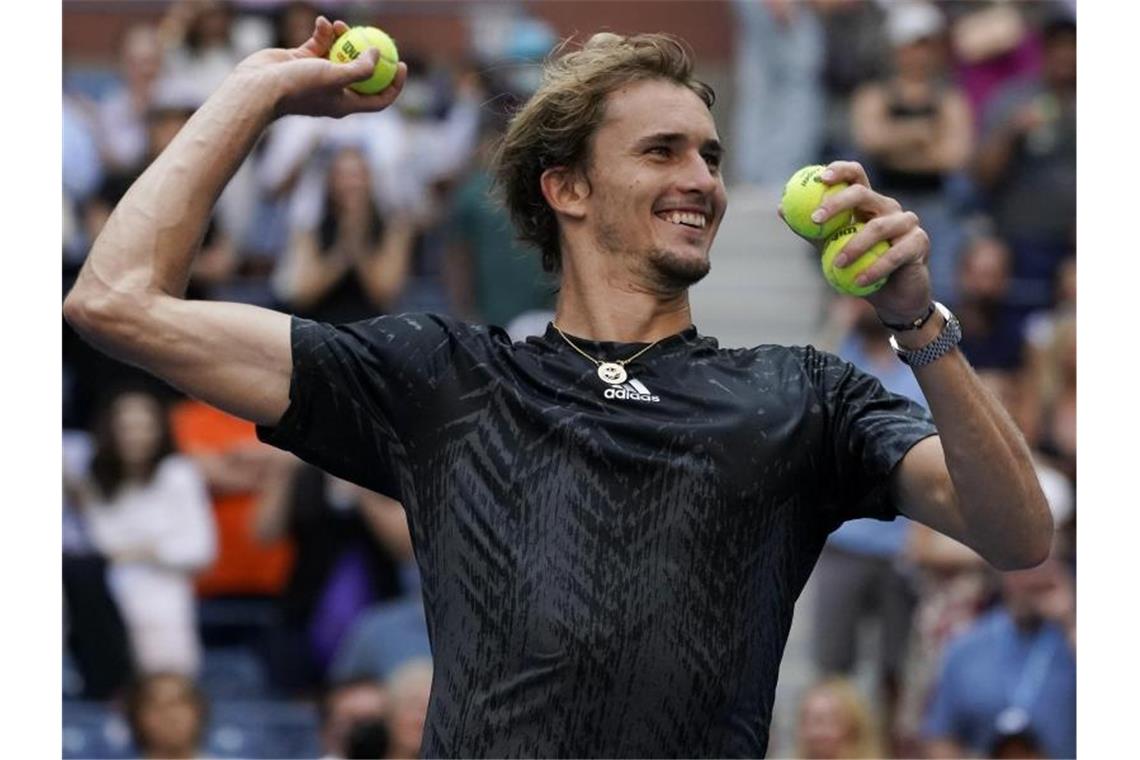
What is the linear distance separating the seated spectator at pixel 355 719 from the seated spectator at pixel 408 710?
37 millimetres

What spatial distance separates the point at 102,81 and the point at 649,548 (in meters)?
9.16

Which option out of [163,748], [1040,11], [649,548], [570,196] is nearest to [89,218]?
[163,748]

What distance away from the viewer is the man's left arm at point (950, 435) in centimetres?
379

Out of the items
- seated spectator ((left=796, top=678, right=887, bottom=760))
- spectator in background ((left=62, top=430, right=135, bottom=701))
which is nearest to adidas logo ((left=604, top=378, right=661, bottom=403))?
seated spectator ((left=796, top=678, right=887, bottom=760))

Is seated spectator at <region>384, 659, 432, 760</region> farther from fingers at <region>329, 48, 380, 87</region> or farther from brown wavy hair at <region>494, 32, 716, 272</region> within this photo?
fingers at <region>329, 48, 380, 87</region>

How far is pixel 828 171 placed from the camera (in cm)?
388

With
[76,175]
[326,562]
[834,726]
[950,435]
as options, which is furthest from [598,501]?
[76,175]

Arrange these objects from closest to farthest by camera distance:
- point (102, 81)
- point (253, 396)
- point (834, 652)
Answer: point (253, 396) < point (834, 652) < point (102, 81)

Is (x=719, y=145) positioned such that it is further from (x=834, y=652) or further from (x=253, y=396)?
(x=834, y=652)

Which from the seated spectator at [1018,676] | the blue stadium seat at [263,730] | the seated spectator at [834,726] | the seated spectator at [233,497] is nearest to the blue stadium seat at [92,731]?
the blue stadium seat at [263,730]

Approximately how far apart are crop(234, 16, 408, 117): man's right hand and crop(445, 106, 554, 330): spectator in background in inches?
229

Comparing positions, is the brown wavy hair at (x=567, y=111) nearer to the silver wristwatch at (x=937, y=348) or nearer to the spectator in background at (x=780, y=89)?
the silver wristwatch at (x=937, y=348)

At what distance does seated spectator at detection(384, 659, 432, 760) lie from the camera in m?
8.55

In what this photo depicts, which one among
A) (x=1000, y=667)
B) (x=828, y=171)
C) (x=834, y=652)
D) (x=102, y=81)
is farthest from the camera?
(x=102, y=81)
